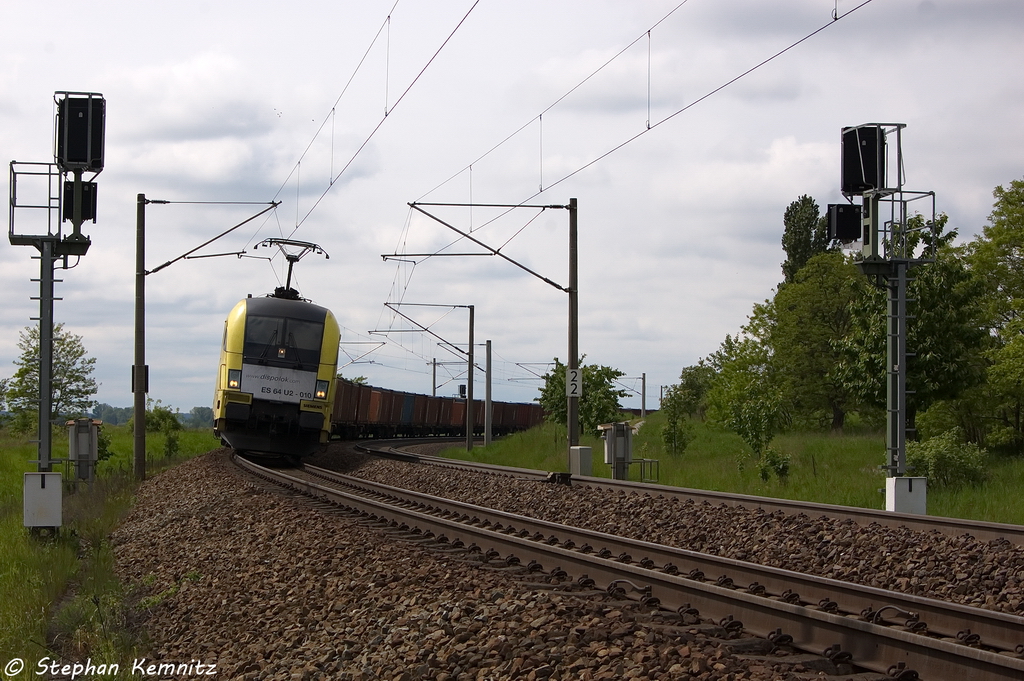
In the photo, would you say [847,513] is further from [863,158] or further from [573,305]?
[573,305]

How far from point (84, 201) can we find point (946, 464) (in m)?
14.8

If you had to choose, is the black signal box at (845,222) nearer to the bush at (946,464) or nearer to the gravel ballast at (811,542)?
the bush at (946,464)

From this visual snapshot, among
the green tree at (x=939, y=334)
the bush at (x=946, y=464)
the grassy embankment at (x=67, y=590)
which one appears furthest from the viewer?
the green tree at (x=939, y=334)

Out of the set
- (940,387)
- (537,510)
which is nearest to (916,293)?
(940,387)

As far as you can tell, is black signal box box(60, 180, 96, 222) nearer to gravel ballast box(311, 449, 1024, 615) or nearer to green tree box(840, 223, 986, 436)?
gravel ballast box(311, 449, 1024, 615)

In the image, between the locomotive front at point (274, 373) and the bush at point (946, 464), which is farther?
the locomotive front at point (274, 373)

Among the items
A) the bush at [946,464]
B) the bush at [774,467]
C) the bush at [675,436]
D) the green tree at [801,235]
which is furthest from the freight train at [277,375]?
the green tree at [801,235]

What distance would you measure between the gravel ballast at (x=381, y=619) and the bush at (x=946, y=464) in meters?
10.4

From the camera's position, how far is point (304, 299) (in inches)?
990

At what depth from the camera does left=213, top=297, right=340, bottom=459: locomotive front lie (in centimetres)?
2327

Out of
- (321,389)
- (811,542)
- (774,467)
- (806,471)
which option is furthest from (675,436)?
(811,542)

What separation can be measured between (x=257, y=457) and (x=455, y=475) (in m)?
9.40

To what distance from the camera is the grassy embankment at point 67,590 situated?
8570 mm

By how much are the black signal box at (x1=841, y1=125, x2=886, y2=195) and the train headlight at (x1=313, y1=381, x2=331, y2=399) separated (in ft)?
42.1
